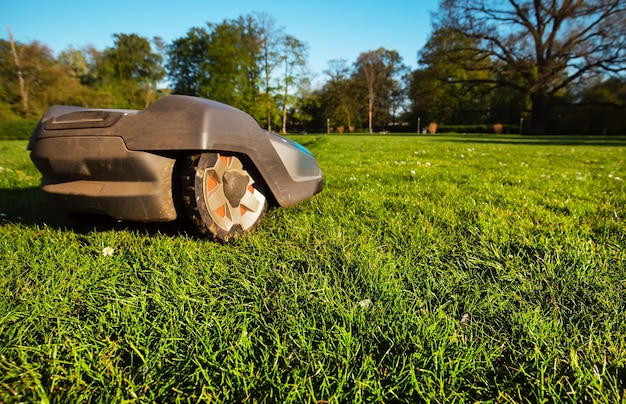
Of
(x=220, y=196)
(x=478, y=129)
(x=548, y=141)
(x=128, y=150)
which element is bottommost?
(x=220, y=196)

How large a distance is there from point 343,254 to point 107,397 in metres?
1.21

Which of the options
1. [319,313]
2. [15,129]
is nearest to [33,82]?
[15,129]

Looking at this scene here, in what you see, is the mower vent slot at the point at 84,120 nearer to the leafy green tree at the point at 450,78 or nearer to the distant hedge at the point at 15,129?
the distant hedge at the point at 15,129

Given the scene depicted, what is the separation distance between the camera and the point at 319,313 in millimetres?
1281

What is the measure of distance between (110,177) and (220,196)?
0.58 m

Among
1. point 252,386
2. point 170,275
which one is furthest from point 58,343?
point 252,386

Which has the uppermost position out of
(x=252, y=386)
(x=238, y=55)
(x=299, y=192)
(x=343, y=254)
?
(x=238, y=55)

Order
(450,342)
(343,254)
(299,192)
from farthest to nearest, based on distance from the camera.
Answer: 1. (299,192)
2. (343,254)
3. (450,342)

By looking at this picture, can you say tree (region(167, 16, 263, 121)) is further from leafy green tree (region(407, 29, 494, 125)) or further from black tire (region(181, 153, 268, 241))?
black tire (region(181, 153, 268, 241))

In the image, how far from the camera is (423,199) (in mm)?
3086

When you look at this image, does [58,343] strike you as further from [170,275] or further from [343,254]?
[343,254]

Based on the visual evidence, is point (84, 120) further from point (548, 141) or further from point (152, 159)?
point (548, 141)

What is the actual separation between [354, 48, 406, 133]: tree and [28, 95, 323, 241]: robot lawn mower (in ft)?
166

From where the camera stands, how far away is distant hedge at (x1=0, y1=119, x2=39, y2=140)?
21.2 m
